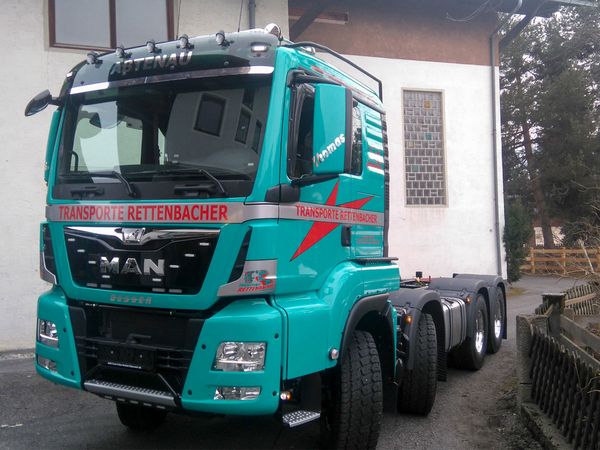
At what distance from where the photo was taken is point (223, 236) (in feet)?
11.4

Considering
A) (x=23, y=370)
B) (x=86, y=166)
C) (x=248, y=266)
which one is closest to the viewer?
(x=248, y=266)

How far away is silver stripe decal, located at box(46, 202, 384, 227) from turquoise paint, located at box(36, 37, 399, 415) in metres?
0.04

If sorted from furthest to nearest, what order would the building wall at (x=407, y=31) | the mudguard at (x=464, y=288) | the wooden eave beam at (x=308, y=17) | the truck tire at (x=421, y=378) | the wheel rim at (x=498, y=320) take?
the building wall at (x=407, y=31)
the wooden eave beam at (x=308, y=17)
the wheel rim at (x=498, y=320)
the mudguard at (x=464, y=288)
the truck tire at (x=421, y=378)

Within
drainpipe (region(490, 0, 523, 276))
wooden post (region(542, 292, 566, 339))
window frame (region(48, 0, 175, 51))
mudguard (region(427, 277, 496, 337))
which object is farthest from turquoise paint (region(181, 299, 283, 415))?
drainpipe (region(490, 0, 523, 276))

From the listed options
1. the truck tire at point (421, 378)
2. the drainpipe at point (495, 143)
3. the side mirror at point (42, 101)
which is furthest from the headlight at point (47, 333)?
the drainpipe at point (495, 143)

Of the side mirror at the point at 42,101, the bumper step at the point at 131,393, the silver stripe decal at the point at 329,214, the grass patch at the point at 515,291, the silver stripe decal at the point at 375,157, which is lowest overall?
the grass patch at the point at 515,291

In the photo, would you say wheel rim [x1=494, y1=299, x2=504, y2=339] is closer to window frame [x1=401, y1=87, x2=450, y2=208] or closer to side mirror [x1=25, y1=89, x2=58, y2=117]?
window frame [x1=401, y1=87, x2=450, y2=208]

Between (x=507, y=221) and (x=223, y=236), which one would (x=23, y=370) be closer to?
(x=223, y=236)

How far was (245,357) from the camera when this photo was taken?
336cm

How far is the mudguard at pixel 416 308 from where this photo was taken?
5305 mm

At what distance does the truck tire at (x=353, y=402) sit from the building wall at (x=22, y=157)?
605 centimetres

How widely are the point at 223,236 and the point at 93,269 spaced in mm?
1056

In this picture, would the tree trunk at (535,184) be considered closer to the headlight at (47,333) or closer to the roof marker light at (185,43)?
the roof marker light at (185,43)

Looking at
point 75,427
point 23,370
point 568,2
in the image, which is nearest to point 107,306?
point 75,427
